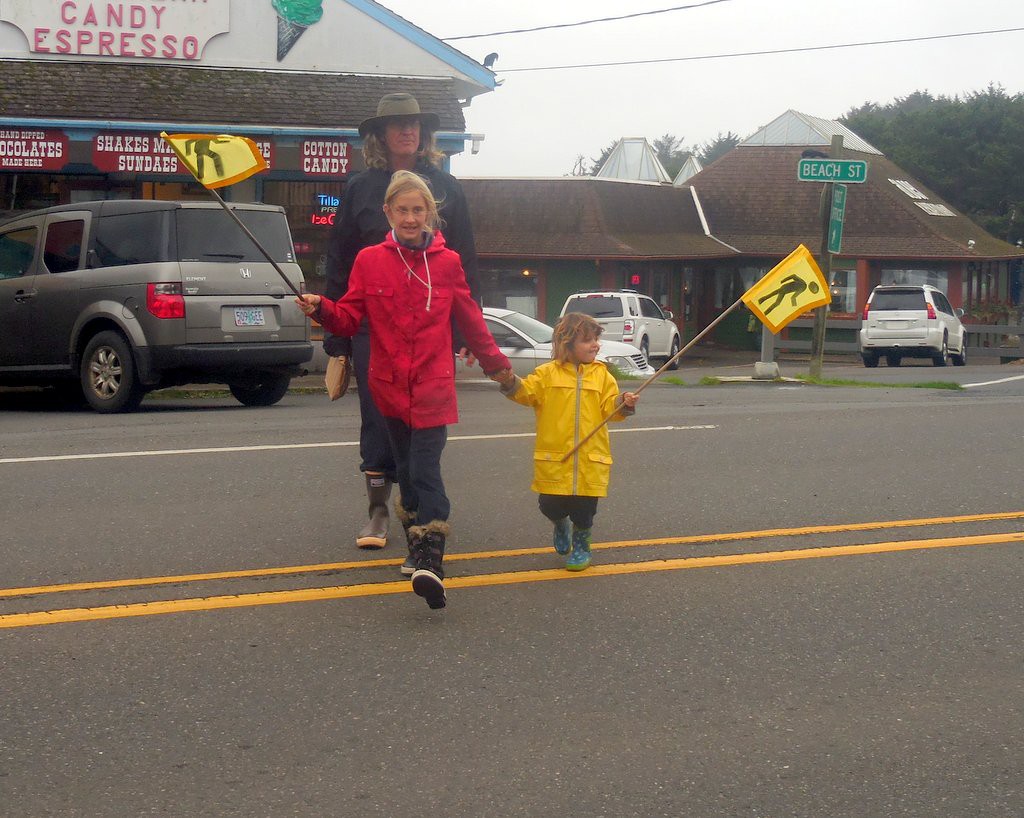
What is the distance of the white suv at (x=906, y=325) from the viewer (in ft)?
92.2

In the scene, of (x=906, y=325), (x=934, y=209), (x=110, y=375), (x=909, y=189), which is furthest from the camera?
(x=909, y=189)

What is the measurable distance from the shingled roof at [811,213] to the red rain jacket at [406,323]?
3357cm


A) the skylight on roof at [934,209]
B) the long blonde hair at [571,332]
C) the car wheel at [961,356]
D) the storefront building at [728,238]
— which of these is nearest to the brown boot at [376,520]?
the long blonde hair at [571,332]

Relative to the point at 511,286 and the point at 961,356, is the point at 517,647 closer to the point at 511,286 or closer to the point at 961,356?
the point at 961,356

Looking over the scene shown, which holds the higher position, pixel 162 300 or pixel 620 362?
pixel 162 300

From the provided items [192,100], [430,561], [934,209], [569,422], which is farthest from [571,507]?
[934,209]

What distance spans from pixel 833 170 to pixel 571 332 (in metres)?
14.2

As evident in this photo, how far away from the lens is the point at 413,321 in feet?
17.2

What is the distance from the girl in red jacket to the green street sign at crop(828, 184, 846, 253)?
16242 millimetres

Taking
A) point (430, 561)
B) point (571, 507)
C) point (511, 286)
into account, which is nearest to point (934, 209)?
point (511, 286)

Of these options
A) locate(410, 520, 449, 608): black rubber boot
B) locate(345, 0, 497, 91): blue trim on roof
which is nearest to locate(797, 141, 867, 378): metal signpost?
locate(345, 0, 497, 91): blue trim on roof

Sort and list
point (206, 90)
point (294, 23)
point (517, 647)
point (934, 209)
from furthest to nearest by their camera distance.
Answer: point (934, 209)
point (294, 23)
point (206, 90)
point (517, 647)

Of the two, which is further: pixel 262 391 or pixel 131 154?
pixel 131 154

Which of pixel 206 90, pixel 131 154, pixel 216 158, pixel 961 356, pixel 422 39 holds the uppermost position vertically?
pixel 422 39
